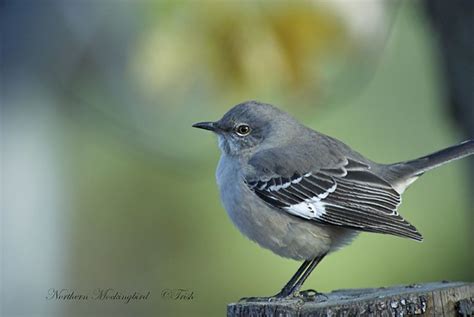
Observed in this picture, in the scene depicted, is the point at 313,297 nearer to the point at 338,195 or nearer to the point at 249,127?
the point at 338,195

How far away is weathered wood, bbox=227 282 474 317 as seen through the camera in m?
3.74

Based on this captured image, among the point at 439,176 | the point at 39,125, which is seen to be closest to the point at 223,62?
the point at 39,125

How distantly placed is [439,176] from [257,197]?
4.62 m

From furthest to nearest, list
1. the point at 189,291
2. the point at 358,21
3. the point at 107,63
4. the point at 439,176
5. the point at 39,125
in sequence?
1. the point at 439,176
2. the point at 39,125
3. the point at 189,291
4. the point at 107,63
5. the point at 358,21

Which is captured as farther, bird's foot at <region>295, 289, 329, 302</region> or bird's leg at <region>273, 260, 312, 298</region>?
bird's leg at <region>273, 260, 312, 298</region>

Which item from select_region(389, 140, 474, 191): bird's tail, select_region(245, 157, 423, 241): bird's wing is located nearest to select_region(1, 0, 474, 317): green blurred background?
select_region(389, 140, 474, 191): bird's tail

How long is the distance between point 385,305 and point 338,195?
118 cm

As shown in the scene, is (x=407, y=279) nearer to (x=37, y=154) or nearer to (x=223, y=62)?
(x=223, y=62)

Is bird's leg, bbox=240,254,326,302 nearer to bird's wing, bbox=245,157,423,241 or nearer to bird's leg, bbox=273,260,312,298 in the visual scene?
bird's leg, bbox=273,260,312,298

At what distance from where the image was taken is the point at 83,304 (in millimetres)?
7711

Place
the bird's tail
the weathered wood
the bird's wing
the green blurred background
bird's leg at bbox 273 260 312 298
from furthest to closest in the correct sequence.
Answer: the green blurred background
the bird's tail
bird's leg at bbox 273 260 312 298
the bird's wing
the weathered wood

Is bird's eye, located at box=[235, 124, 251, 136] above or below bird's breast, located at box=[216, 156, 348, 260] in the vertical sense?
above

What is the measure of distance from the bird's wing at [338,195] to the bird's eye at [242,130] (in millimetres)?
337

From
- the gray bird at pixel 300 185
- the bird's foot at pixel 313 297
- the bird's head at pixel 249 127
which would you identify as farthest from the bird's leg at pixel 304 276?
the bird's head at pixel 249 127
